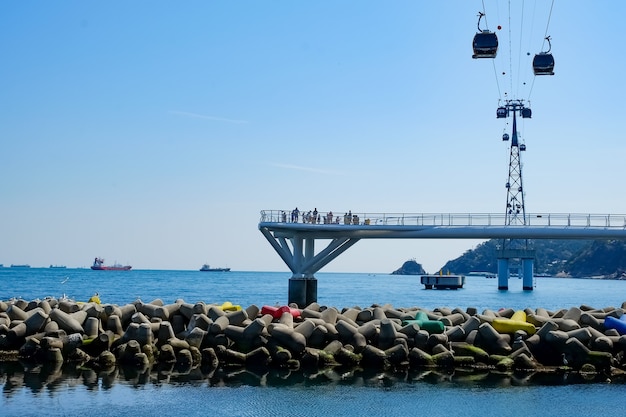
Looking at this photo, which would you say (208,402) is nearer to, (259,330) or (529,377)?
(259,330)

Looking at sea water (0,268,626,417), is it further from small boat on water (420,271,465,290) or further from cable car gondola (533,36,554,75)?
small boat on water (420,271,465,290)

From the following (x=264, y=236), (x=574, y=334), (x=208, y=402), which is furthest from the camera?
(x=264, y=236)

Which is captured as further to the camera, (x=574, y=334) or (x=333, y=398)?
(x=574, y=334)

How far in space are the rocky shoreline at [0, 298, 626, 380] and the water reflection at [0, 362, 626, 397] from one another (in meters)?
0.55

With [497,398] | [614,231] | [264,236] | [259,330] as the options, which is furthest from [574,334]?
[264,236]

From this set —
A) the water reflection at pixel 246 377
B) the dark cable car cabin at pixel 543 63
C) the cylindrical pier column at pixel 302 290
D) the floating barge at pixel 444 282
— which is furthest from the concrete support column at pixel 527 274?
the water reflection at pixel 246 377

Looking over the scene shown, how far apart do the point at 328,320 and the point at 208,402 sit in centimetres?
868

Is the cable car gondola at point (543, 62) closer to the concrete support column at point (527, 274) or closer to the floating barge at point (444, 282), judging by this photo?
the concrete support column at point (527, 274)

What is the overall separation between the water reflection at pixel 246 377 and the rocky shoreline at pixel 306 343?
1.80 ft

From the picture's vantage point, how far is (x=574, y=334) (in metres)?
25.8

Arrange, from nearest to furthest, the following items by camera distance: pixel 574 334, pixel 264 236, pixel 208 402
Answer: pixel 208 402 < pixel 574 334 < pixel 264 236

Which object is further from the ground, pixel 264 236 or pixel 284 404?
pixel 264 236

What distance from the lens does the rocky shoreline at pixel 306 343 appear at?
25203 millimetres

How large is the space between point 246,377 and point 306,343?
312 centimetres
